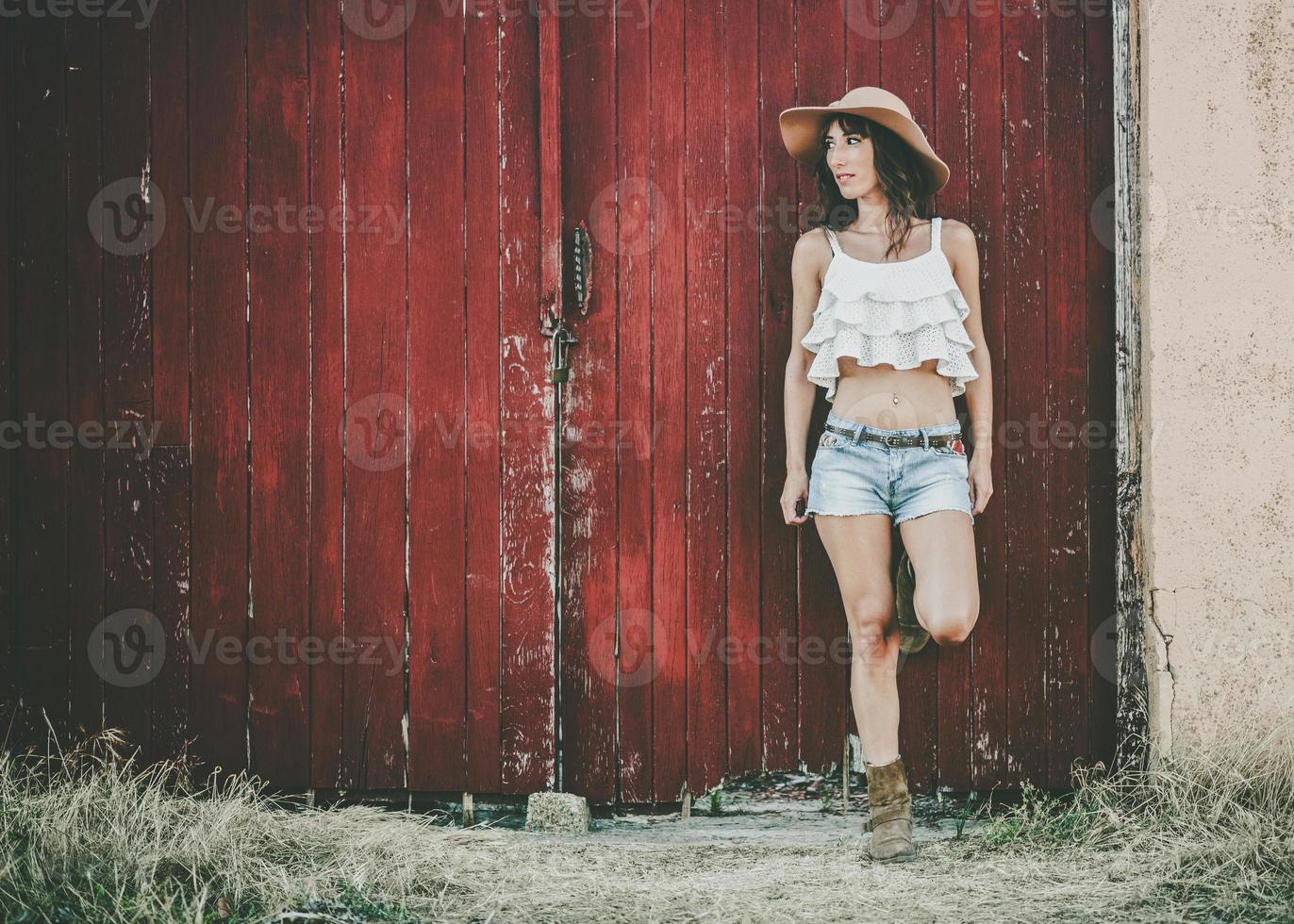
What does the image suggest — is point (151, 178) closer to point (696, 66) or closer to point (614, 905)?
point (696, 66)

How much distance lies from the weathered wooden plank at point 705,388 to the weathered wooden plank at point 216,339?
1.45m

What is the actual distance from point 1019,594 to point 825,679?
0.67m

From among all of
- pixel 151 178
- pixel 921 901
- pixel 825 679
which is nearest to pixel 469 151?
pixel 151 178

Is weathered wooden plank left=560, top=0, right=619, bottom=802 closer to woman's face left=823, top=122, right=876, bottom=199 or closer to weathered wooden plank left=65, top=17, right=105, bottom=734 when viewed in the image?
woman's face left=823, top=122, right=876, bottom=199

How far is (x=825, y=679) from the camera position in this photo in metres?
3.08

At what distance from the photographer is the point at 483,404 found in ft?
10.2

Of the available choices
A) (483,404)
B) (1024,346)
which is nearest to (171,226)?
(483,404)

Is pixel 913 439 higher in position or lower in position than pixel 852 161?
lower

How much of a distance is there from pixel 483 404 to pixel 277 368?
687mm

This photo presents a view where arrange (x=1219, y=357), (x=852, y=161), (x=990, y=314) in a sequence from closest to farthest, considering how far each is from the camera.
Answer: (x=852, y=161) → (x=1219, y=357) → (x=990, y=314)

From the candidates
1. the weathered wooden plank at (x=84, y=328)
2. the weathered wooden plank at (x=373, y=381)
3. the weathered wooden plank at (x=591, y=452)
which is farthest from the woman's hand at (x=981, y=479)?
the weathered wooden plank at (x=84, y=328)

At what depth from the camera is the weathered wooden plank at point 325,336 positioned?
123 inches

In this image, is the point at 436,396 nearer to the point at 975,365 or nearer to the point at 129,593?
the point at 129,593

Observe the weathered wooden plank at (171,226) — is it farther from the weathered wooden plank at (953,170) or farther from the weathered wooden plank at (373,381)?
the weathered wooden plank at (953,170)
